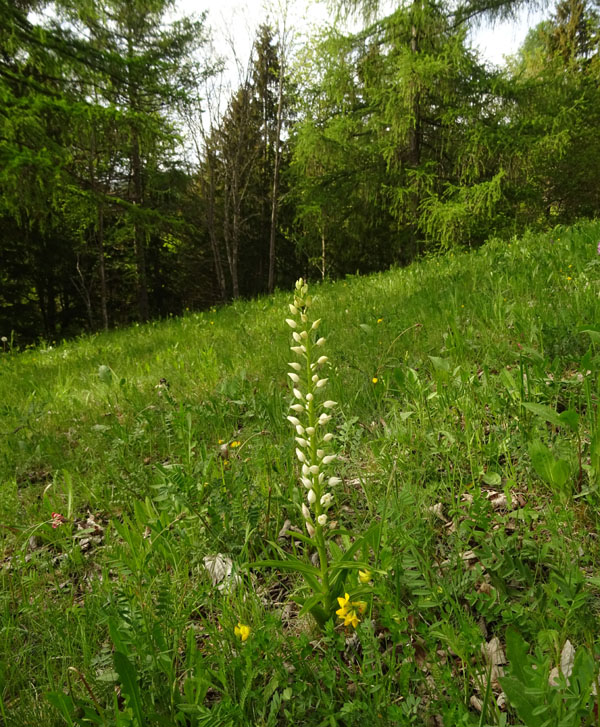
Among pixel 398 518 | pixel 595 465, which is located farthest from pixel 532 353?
pixel 398 518

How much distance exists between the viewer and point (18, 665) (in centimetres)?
134

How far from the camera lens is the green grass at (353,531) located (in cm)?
110

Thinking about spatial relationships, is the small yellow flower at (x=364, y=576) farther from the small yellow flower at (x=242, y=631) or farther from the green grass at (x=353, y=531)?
the small yellow flower at (x=242, y=631)

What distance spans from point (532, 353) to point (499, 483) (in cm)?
83

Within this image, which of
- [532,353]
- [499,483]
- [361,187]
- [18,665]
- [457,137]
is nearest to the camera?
[18,665]

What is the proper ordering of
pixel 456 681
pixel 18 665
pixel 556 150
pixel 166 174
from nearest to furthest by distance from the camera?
1. pixel 456 681
2. pixel 18 665
3. pixel 556 150
4. pixel 166 174

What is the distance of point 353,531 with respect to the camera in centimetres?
168

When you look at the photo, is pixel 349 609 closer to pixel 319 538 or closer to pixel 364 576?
pixel 364 576

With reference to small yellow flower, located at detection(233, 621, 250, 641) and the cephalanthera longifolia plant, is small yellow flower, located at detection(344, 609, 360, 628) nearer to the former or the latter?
the cephalanthera longifolia plant

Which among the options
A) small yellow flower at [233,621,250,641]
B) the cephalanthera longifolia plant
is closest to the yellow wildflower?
the cephalanthera longifolia plant

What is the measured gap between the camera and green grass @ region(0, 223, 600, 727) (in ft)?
3.59

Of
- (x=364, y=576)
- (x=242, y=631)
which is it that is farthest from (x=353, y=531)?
(x=242, y=631)

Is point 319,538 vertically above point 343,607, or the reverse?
point 319,538

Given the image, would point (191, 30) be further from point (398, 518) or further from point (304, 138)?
point (398, 518)
